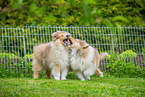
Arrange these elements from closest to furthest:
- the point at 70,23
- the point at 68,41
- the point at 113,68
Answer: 1. the point at 68,41
2. the point at 113,68
3. the point at 70,23

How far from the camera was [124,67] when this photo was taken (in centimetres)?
865

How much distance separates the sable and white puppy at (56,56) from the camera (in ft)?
21.2

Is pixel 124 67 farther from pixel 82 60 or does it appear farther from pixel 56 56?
pixel 56 56

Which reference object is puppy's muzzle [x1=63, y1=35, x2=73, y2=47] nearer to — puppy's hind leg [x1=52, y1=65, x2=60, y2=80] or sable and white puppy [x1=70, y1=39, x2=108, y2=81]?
sable and white puppy [x1=70, y1=39, x2=108, y2=81]

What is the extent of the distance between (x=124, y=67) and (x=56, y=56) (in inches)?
133

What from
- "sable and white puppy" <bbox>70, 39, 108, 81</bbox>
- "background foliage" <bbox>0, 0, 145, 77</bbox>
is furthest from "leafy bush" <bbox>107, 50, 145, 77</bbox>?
"sable and white puppy" <bbox>70, 39, 108, 81</bbox>

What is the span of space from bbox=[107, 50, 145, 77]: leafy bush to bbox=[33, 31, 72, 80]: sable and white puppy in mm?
2704

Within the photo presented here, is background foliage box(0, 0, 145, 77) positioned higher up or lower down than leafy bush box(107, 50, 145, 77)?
higher up

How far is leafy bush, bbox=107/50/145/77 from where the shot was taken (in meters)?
8.56

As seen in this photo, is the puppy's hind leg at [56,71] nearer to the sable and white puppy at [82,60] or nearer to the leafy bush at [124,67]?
the sable and white puppy at [82,60]

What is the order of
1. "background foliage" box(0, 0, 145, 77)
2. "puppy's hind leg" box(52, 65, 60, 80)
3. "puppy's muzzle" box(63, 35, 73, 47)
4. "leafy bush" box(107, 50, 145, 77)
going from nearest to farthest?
"background foliage" box(0, 0, 145, 77)
"puppy's hind leg" box(52, 65, 60, 80)
"puppy's muzzle" box(63, 35, 73, 47)
"leafy bush" box(107, 50, 145, 77)

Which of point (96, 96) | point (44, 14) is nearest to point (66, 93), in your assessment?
point (96, 96)

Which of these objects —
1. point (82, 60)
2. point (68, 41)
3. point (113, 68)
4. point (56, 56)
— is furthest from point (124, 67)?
Result: point (56, 56)

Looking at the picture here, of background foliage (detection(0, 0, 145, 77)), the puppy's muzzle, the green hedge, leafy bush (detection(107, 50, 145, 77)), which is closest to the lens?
background foliage (detection(0, 0, 145, 77))
